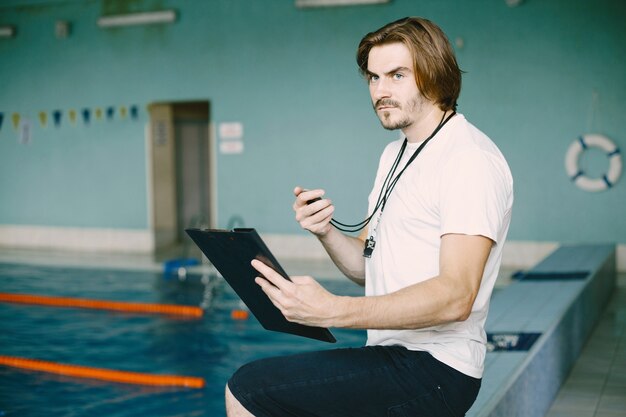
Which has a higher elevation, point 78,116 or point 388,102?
point 78,116

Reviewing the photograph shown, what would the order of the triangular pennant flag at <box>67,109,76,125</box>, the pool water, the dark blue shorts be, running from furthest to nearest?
1. the triangular pennant flag at <box>67,109,76,125</box>
2. the pool water
3. the dark blue shorts

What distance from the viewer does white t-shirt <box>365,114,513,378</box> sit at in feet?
5.00

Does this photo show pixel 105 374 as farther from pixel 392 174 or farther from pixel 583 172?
pixel 583 172

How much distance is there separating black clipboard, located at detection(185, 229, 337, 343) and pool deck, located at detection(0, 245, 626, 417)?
108cm

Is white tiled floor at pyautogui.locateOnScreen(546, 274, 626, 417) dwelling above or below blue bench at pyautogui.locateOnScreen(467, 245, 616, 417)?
below

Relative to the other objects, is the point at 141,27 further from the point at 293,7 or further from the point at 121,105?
the point at 293,7

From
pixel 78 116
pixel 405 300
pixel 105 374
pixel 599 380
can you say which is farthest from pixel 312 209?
pixel 78 116

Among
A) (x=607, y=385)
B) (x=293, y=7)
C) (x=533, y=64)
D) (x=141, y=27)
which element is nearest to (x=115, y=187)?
(x=141, y=27)

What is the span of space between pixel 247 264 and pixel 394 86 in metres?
0.50

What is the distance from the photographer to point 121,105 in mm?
11172

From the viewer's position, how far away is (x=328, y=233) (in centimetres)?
186

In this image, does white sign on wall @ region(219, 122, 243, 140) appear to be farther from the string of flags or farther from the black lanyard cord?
the black lanyard cord

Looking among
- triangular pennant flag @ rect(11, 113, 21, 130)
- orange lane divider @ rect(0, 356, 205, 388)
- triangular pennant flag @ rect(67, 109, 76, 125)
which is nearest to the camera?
orange lane divider @ rect(0, 356, 205, 388)

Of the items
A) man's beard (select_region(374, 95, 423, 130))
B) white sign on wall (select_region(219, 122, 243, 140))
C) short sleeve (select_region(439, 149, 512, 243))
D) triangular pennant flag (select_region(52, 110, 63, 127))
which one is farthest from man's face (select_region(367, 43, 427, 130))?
triangular pennant flag (select_region(52, 110, 63, 127))
